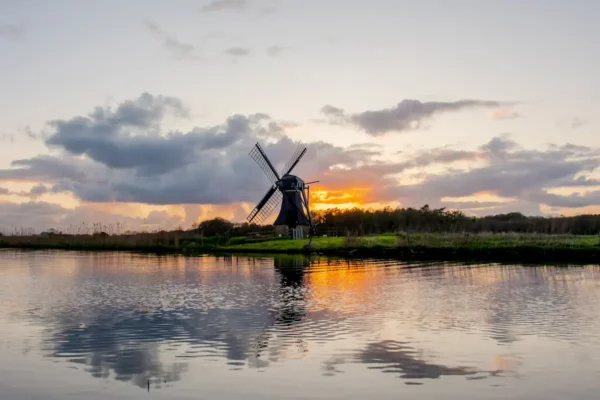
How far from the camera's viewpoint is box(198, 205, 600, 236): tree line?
2674 inches

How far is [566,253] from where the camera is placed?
1674 inches

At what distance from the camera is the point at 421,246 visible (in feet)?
164

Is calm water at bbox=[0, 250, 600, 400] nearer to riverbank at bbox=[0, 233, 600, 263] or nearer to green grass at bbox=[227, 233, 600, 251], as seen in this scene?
riverbank at bbox=[0, 233, 600, 263]

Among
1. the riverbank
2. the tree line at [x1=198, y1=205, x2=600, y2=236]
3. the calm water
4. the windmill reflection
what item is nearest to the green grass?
the riverbank

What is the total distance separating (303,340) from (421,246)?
3626cm

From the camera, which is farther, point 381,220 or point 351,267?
point 381,220

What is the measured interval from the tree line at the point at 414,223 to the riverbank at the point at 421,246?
618cm

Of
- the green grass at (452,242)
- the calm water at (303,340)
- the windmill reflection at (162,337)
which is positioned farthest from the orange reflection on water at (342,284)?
the green grass at (452,242)

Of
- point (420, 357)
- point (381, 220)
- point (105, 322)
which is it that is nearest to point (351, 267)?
point (105, 322)

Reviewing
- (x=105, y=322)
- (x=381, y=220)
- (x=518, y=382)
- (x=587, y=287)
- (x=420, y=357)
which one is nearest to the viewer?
(x=518, y=382)

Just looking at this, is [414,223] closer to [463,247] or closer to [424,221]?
[424,221]

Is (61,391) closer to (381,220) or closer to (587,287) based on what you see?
(587,287)

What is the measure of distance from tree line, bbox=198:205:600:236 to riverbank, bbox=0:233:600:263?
618 cm

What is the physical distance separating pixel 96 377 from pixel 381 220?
253 ft
